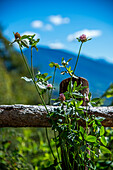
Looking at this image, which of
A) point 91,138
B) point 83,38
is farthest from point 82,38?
point 91,138

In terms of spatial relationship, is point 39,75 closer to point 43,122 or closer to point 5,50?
point 43,122

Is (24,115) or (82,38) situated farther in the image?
(24,115)

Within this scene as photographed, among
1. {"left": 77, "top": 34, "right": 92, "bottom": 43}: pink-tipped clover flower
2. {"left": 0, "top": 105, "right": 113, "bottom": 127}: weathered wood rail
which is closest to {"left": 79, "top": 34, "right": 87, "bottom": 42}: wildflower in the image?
{"left": 77, "top": 34, "right": 92, "bottom": 43}: pink-tipped clover flower

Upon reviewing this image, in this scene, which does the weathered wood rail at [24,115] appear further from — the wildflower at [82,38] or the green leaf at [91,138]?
the wildflower at [82,38]

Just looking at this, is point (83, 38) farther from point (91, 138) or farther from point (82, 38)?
point (91, 138)

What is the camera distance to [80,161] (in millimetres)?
1043

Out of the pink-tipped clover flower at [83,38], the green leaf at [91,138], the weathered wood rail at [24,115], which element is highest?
the pink-tipped clover flower at [83,38]

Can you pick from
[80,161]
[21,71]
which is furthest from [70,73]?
[21,71]

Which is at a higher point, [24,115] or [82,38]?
[82,38]

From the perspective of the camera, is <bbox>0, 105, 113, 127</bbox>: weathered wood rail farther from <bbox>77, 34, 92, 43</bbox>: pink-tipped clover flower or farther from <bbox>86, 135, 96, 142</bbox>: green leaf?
<bbox>77, 34, 92, 43</bbox>: pink-tipped clover flower

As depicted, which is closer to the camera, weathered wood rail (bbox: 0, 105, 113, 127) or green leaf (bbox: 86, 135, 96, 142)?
green leaf (bbox: 86, 135, 96, 142)

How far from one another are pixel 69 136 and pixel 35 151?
1.56 metres

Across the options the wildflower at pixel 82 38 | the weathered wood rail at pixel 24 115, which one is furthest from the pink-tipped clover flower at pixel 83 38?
the weathered wood rail at pixel 24 115

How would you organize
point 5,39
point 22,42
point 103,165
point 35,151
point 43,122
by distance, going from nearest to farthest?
point 22,42 < point 43,122 < point 103,165 < point 35,151 < point 5,39
